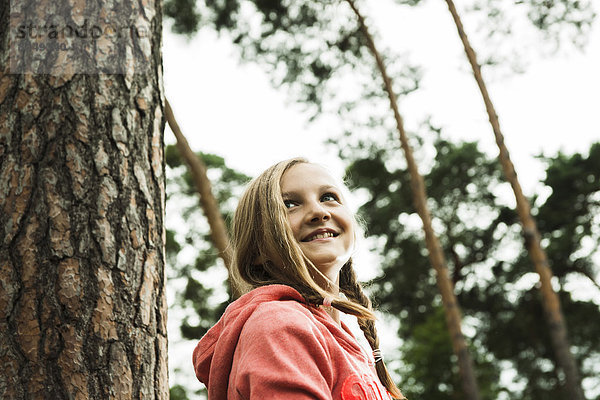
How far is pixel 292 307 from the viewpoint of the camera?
135cm

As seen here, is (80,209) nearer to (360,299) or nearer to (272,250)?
(272,250)

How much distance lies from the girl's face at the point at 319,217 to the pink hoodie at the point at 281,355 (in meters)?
0.20

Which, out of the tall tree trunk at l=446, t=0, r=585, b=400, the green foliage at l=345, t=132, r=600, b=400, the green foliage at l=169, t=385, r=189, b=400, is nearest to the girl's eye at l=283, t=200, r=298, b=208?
the tall tree trunk at l=446, t=0, r=585, b=400

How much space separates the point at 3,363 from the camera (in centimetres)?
152

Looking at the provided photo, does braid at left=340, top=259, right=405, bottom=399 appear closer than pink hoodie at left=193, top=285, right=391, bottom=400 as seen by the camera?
No

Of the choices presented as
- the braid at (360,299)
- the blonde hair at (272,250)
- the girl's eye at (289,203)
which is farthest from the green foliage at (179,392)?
the girl's eye at (289,203)

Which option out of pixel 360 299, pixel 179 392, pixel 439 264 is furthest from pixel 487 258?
pixel 360 299

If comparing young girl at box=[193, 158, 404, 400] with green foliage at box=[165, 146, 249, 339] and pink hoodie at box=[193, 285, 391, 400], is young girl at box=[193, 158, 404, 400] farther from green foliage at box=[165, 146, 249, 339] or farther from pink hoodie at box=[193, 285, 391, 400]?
green foliage at box=[165, 146, 249, 339]

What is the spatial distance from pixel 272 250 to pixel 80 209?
0.52 metres

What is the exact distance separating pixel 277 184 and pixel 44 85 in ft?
2.31

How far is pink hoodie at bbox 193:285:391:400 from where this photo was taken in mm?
1158

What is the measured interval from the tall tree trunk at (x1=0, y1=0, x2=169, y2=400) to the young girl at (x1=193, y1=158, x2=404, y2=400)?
0.23m

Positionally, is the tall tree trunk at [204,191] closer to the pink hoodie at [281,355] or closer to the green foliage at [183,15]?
the green foliage at [183,15]

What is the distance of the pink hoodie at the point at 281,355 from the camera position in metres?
1.16
